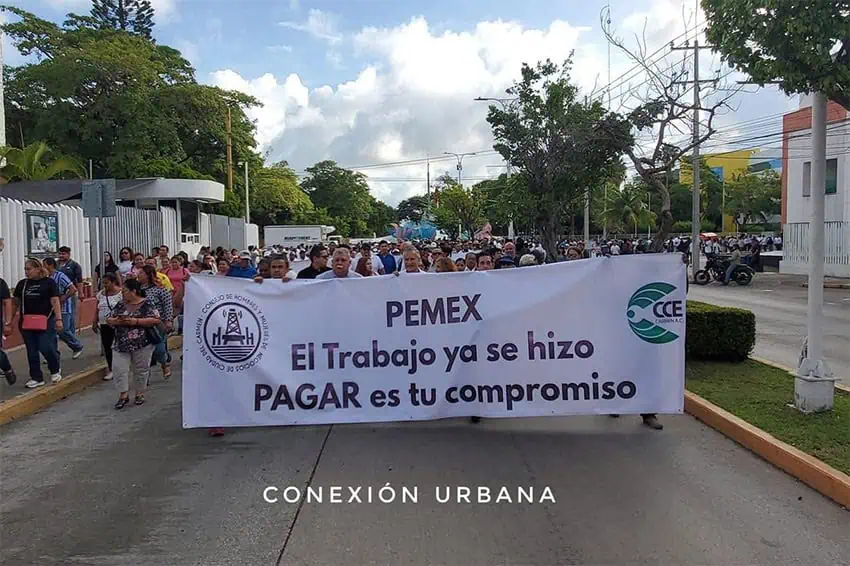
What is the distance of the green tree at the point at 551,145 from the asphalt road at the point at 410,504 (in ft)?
21.7

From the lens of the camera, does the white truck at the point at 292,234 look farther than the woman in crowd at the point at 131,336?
Yes

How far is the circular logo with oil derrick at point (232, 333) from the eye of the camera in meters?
6.75

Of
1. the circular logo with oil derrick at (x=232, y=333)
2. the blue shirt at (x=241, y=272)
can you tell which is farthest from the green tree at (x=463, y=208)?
the circular logo with oil derrick at (x=232, y=333)

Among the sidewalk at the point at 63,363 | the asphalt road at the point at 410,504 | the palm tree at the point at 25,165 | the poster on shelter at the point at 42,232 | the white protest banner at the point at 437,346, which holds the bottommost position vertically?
the asphalt road at the point at 410,504

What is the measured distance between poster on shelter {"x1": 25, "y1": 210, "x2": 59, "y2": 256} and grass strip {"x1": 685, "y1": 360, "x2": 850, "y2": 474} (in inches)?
493

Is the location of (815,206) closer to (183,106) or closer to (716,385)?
(716,385)

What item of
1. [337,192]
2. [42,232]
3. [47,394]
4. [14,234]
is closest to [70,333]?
[47,394]

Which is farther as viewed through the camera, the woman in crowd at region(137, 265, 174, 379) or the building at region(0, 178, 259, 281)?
the building at region(0, 178, 259, 281)

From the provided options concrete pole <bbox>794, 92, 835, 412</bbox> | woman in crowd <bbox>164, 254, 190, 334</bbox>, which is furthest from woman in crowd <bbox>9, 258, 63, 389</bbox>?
concrete pole <bbox>794, 92, 835, 412</bbox>

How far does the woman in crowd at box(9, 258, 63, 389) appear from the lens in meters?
9.17

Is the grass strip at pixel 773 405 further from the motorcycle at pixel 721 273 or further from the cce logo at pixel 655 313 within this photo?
the motorcycle at pixel 721 273

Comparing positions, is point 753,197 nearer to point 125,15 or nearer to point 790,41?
point 125,15

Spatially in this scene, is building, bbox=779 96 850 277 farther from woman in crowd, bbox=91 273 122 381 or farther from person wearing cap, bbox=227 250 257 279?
woman in crowd, bbox=91 273 122 381

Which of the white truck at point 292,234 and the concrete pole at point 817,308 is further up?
the white truck at point 292,234
